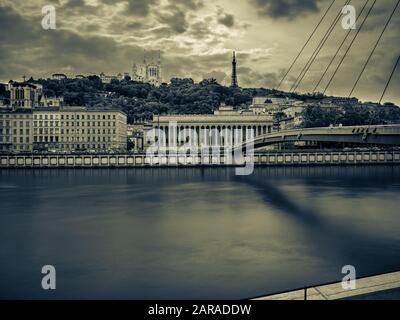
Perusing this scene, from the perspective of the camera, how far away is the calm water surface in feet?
50.5

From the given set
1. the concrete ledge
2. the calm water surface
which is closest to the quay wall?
the calm water surface

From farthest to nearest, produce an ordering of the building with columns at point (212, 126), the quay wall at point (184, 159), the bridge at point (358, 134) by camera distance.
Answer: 1. the building with columns at point (212, 126)
2. the quay wall at point (184, 159)
3. the bridge at point (358, 134)

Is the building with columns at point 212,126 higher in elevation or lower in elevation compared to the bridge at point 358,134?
higher

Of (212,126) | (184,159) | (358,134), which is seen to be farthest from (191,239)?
(212,126)

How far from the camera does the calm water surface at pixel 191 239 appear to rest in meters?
15.4

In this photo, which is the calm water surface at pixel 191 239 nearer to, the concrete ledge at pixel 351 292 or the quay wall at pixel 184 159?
the concrete ledge at pixel 351 292

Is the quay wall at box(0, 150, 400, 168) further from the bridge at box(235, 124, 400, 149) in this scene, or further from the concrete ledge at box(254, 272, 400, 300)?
the concrete ledge at box(254, 272, 400, 300)

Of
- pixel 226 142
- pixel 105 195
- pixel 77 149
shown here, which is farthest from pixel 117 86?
pixel 105 195

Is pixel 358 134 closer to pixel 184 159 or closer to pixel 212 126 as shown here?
pixel 184 159

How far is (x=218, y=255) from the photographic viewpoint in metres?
19.1

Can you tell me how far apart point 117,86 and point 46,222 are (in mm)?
143568

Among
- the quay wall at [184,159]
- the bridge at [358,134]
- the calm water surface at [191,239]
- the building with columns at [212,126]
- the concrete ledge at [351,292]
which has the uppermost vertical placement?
the building with columns at [212,126]

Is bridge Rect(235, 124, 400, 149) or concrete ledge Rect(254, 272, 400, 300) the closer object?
concrete ledge Rect(254, 272, 400, 300)

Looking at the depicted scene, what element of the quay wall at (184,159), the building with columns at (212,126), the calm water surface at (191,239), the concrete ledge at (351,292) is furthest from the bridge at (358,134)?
the building with columns at (212,126)
